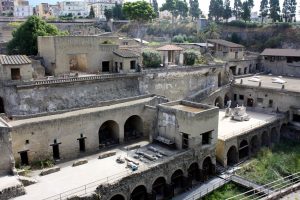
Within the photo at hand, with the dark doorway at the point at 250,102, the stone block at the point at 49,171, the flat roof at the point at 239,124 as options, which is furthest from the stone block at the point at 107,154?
the dark doorway at the point at 250,102

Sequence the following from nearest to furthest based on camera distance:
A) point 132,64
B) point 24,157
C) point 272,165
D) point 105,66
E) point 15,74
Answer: point 24,157, point 15,74, point 272,165, point 132,64, point 105,66

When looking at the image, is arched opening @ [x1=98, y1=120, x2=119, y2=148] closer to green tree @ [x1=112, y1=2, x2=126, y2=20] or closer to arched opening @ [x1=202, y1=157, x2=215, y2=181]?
arched opening @ [x1=202, y1=157, x2=215, y2=181]

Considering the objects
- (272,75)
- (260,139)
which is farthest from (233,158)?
(272,75)

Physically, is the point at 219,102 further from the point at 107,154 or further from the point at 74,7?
the point at 74,7

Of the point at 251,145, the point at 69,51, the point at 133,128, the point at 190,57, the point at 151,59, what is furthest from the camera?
the point at 190,57

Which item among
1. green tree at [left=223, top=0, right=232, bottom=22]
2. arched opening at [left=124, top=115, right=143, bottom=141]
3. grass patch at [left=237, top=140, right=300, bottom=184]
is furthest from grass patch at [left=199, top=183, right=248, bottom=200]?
green tree at [left=223, top=0, right=232, bottom=22]

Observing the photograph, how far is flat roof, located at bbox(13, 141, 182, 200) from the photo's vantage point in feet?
74.4

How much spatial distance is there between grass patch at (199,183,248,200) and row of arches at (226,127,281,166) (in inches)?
194

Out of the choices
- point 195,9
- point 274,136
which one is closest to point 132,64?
point 274,136

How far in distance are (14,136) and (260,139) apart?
2759 cm

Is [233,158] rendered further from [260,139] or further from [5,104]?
[5,104]

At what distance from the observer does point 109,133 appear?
3397 cm

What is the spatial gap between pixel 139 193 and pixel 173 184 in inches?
139

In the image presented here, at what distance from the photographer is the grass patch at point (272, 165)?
1220 inches
